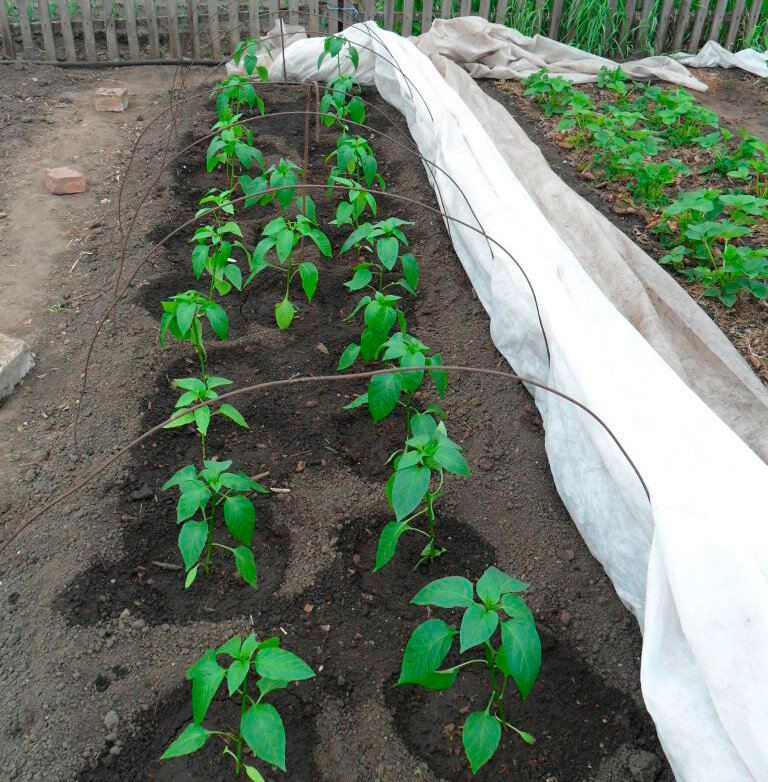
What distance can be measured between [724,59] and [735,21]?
0.61 m

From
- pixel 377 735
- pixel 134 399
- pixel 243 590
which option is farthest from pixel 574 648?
pixel 134 399

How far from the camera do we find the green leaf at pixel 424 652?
150 cm

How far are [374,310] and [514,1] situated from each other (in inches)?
205

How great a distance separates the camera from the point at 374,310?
7.93 ft

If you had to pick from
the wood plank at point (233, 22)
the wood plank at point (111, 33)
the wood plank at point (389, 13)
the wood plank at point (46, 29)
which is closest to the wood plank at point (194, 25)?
the wood plank at point (233, 22)

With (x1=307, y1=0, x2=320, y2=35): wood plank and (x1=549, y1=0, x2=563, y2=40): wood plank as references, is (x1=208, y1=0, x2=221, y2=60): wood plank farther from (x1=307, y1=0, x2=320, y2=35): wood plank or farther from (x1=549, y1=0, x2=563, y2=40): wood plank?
(x1=549, y1=0, x2=563, y2=40): wood plank

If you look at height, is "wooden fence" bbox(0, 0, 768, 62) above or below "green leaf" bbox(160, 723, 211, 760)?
above

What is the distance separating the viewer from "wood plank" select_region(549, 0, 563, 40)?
21.1 feet

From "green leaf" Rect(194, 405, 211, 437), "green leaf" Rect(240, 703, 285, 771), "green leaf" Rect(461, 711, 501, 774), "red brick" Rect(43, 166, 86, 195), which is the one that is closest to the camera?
"green leaf" Rect(240, 703, 285, 771)

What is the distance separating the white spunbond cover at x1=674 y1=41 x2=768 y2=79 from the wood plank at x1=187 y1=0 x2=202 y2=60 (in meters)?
3.92

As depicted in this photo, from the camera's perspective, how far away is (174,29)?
610 cm

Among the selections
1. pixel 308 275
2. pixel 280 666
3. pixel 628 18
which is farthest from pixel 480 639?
pixel 628 18

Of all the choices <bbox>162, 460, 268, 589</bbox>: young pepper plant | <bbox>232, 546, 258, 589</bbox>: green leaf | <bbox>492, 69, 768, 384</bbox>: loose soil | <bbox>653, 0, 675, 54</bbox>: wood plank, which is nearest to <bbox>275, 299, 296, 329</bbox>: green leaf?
<bbox>162, 460, 268, 589</bbox>: young pepper plant

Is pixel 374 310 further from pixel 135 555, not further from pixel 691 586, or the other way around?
pixel 691 586
